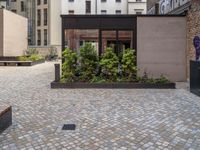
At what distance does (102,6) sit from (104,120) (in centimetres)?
4355

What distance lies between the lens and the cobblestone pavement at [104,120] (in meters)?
5.91

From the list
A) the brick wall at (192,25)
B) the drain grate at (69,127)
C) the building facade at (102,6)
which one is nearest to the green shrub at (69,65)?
the brick wall at (192,25)

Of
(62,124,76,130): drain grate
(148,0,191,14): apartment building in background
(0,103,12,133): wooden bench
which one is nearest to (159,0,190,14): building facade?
(148,0,191,14): apartment building in background

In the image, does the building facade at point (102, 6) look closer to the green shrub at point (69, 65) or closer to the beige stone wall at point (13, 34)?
the beige stone wall at point (13, 34)

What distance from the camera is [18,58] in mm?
31344

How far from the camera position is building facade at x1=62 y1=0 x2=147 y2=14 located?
161 feet

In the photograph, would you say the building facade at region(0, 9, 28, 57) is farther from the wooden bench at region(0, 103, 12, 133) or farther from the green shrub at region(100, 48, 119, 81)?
the wooden bench at region(0, 103, 12, 133)

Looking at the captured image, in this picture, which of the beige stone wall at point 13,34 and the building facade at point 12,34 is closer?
the building facade at point 12,34

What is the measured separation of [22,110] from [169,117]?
12.5 feet

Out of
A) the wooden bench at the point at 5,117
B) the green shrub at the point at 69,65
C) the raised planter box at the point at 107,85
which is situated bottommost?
the wooden bench at the point at 5,117

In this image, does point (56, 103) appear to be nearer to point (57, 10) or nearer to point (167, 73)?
point (167, 73)

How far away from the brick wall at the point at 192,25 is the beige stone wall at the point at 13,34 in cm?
2029

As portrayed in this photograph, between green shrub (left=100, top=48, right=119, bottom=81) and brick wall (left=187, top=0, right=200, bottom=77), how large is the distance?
145 inches

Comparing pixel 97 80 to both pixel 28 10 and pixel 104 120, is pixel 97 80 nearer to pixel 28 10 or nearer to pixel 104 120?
pixel 104 120
